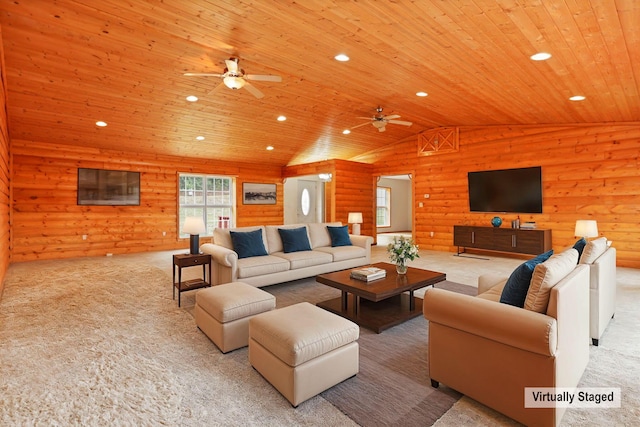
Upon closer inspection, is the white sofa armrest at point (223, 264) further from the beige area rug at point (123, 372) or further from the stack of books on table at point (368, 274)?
the stack of books on table at point (368, 274)

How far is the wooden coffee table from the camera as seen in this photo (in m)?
3.07

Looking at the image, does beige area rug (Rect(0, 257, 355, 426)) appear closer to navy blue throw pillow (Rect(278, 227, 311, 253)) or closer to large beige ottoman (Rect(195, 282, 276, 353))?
large beige ottoman (Rect(195, 282, 276, 353))

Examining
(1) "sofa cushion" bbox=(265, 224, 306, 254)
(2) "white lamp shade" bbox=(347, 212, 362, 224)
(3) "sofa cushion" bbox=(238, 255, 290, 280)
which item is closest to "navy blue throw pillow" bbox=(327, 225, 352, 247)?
(1) "sofa cushion" bbox=(265, 224, 306, 254)

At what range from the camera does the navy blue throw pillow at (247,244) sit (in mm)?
4430

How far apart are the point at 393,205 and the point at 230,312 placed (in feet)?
39.4

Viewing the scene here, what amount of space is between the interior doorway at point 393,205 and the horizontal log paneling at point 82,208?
23.6ft

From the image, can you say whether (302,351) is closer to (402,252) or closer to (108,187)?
(402,252)

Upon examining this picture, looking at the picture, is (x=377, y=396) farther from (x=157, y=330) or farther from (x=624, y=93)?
(x=624, y=93)

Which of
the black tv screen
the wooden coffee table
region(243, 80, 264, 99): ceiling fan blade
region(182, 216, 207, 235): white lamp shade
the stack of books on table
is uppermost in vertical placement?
region(243, 80, 264, 99): ceiling fan blade

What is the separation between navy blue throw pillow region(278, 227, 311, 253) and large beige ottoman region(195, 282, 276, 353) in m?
1.99

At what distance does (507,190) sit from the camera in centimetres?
694

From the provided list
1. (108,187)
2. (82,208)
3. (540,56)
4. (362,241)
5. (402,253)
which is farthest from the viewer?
(108,187)

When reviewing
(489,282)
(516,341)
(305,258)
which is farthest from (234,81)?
(516,341)

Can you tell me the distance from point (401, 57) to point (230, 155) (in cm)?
609
